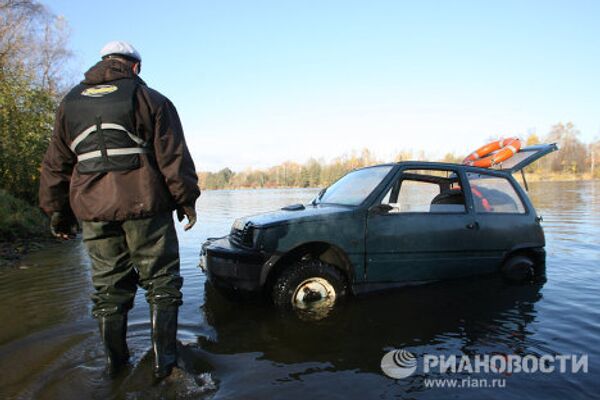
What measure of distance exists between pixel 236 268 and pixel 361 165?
155ft

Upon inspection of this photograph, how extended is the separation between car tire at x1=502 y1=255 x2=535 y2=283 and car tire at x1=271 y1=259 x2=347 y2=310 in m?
2.40

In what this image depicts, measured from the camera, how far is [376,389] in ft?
9.58

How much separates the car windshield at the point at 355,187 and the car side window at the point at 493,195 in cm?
129

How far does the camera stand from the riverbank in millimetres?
9305

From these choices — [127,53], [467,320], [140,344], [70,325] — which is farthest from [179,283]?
[467,320]

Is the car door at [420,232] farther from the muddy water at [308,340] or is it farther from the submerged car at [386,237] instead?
the muddy water at [308,340]

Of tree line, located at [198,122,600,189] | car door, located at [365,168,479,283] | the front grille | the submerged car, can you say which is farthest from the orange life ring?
tree line, located at [198,122,600,189]

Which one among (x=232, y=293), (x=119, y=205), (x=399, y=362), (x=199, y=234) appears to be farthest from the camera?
(x=199, y=234)

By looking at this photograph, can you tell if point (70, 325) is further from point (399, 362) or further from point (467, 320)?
point (467, 320)

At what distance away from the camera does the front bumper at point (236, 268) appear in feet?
13.9

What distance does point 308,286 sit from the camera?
446 centimetres

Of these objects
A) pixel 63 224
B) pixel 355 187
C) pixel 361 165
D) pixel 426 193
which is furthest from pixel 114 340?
pixel 361 165

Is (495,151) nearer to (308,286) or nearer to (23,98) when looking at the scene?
(308,286)

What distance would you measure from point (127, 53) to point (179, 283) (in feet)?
5.65
